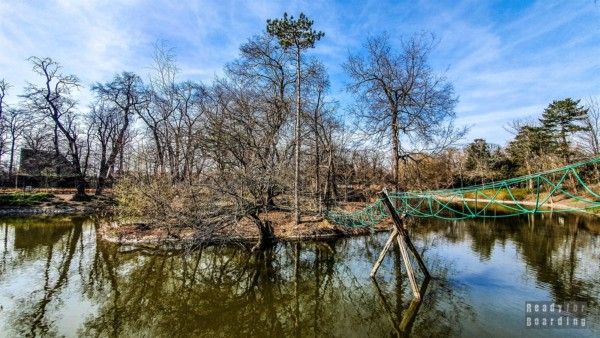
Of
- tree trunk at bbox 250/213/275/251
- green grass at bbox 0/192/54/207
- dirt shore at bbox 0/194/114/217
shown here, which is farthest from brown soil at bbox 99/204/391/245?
green grass at bbox 0/192/54/207

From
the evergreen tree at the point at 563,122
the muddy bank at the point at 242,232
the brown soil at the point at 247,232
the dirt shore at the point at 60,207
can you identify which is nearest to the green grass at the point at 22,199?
the dirt shore at the point at 60,207

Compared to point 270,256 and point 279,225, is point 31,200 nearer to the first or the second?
point 279,225

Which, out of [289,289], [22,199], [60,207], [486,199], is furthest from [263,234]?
[22,199]

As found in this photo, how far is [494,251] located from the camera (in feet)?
35.7

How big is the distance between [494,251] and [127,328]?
1062cm

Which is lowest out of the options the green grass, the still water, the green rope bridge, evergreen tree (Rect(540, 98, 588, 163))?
the still water

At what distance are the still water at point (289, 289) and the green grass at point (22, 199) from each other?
1099cm

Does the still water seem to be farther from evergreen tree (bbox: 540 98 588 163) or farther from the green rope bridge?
evergreen tree (bbox: 540 98 588 163)

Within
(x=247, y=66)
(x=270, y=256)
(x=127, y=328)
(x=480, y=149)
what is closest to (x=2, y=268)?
(x=127, y=328)

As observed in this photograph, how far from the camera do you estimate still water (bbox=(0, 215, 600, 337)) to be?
5867mm

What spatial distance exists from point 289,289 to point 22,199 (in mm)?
22612

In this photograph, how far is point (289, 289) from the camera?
7.88 m

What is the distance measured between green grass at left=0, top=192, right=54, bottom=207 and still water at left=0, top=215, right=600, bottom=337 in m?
11.0

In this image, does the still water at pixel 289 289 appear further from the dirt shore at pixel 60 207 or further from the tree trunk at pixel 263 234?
the dirt shore at pixel 60 207
